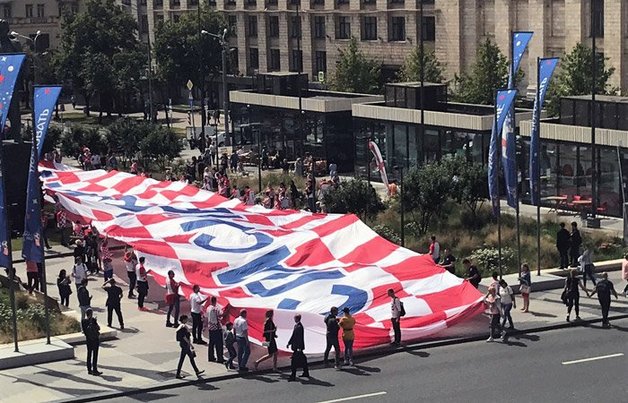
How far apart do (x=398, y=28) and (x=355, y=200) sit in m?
44.4

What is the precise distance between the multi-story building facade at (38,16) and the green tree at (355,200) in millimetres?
79387

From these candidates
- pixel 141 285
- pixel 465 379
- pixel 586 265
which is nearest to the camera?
pixel 465 379

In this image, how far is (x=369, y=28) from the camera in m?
92.8

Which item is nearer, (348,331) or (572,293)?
(348,331)

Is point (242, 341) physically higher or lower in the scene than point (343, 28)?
lower

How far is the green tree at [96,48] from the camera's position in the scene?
328 ft

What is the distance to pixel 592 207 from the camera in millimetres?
48969

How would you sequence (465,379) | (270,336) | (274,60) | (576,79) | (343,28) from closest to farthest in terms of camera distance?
1. (465,379)
2. (270,336)
3. (576,79)
4. (343,28)
5. (274,60)

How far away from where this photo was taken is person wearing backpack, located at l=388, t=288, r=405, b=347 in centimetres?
3206

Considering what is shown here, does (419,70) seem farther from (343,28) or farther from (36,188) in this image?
(36,188)

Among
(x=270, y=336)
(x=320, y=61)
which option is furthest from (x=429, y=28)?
(x=270, y=336)

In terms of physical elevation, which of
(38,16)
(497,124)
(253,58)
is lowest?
(497,124)

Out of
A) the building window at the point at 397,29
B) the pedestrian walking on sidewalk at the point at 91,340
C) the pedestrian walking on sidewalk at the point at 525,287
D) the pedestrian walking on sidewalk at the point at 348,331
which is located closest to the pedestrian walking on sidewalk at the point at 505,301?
the pedestrian walking on sidewalk at the point at 525,287

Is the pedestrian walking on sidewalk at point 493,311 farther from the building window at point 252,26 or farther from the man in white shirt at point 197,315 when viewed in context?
the building window at point 252,26
